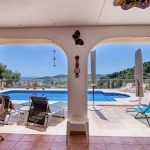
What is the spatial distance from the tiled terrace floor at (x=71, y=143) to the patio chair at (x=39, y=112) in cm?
43

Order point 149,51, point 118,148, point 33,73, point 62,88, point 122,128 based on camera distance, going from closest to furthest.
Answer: point 118,148
point 122,128
point 62,88
point 149,51
point 33,73

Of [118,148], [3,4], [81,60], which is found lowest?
[118,148]

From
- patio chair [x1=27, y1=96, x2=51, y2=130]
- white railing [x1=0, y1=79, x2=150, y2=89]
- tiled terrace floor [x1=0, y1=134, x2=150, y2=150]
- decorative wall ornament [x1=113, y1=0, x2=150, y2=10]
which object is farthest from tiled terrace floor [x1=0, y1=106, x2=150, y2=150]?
white railing [x1=0, y1=79, x2=150, y2=89]

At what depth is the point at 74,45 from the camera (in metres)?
4.74

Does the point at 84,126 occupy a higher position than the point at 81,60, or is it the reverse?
the point at 81,60

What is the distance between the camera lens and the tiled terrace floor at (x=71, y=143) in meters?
3.97

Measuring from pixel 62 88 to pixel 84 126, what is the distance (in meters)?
6.27

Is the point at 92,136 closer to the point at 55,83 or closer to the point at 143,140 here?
the point at 143,140

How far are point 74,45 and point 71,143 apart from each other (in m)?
2.22

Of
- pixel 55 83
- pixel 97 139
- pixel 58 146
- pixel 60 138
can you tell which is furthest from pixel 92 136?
pixel 55 83

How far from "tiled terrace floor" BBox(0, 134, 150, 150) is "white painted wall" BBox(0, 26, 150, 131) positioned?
2.28 ft

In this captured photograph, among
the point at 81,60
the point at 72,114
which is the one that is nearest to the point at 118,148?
the point at 72,114

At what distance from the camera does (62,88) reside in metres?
10.8

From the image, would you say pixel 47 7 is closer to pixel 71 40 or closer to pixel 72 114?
pixel 71 40
